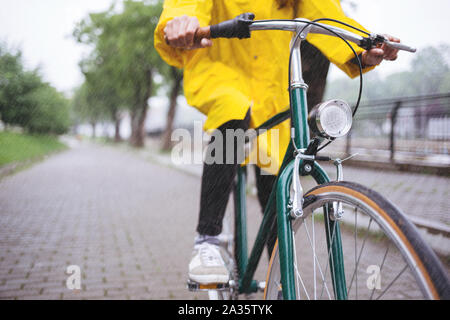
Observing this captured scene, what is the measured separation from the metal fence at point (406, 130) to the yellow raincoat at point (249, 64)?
7.00m

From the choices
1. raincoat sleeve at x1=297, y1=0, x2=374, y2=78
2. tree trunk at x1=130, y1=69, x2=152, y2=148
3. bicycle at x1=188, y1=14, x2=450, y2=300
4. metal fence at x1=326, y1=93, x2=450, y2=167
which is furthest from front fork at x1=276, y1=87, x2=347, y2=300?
tree trunk at x1=130, y1=69, x2=152, y2=148

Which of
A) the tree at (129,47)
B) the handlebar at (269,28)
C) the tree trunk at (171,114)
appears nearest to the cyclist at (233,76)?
the handlebar at (269,28)

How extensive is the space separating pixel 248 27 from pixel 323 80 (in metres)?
0.69

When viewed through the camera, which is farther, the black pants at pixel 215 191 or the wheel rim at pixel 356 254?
the black pants at pixel 215 191

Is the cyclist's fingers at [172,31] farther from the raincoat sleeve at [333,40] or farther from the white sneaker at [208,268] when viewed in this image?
the white sneaker at [208,268]

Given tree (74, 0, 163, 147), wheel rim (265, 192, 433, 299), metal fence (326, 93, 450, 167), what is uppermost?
tree (74, 0, 163, 147)

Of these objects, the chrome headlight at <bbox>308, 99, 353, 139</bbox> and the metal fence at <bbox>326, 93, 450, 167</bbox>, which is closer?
the chrome headlight at <bbox>308, 99, 353, 139</bbox>

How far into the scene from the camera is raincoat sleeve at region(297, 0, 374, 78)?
1.57m

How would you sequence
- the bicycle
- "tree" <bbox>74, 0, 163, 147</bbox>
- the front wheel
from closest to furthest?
the front wheel < the bicycle < "tree" <bbox>74, 0, 163, 147</bbox>

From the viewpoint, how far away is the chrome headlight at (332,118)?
3.95 feet

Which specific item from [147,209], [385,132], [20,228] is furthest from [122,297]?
[385,132]

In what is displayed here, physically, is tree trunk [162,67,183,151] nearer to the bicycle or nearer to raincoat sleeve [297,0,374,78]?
raincoat sleeve [297,0,374,78]

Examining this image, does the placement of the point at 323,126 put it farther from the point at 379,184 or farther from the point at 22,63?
the point at 22,63

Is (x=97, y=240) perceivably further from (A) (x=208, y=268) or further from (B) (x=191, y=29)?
(B) (x=191, y=29)
